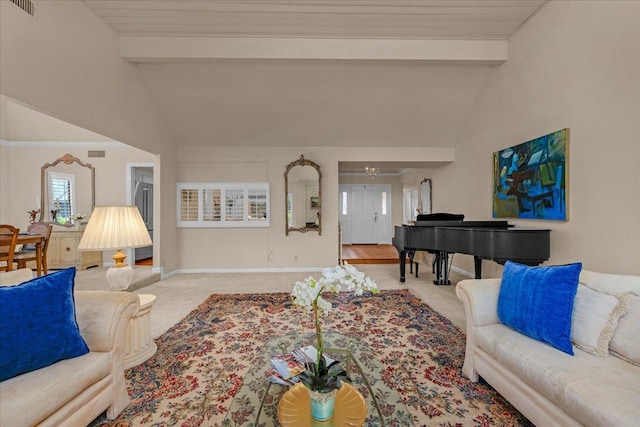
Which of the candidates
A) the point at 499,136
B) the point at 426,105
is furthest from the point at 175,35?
the point at 499,136

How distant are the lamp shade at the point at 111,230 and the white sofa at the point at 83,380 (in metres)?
0.38

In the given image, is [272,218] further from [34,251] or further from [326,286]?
[326,286]

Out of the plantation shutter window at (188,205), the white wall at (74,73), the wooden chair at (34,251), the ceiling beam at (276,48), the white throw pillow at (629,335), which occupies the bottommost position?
the white throw pillow at (629,335)

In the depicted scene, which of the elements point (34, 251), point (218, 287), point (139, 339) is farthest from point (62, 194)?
point (139, 339)

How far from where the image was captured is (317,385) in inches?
45.3

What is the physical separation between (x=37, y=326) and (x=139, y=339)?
100 cm

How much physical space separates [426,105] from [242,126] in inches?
128

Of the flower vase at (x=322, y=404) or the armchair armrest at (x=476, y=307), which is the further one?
the armchair armrest at (x=476, y=307)

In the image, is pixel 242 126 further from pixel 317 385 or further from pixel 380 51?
pixel 317 385

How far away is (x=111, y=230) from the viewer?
2102 mm

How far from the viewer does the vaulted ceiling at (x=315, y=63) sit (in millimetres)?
3289

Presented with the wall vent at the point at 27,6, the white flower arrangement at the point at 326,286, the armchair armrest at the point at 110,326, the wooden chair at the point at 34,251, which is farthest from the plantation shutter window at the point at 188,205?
the white flower arrangement at the point at 326,286

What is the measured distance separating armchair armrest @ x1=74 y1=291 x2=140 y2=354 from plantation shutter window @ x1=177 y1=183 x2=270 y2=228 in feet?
12.8

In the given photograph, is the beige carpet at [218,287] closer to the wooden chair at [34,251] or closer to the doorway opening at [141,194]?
the wooden chair at [34,251]
